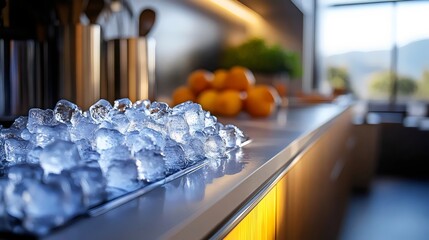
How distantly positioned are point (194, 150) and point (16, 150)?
0.75 feet

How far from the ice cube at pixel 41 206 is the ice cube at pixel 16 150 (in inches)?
9.2

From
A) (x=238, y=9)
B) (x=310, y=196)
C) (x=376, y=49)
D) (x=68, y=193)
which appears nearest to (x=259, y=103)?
(x=310, y=196)

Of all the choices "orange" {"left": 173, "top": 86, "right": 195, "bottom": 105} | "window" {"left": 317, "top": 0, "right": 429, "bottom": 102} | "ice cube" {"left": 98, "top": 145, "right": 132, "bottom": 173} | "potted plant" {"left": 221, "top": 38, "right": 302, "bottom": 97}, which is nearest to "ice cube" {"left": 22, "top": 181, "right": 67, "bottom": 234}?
"ice cube" {"left": 98, "top": 145, "right": 132, "bottom": 173}

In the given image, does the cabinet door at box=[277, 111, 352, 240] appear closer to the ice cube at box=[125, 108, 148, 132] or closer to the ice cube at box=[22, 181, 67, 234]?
the ice cube at box=[125, 108, 148, 132]

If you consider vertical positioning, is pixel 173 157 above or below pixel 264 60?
below

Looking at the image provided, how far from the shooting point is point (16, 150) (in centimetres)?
56

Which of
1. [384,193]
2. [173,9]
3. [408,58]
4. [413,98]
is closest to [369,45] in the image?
[408,58]

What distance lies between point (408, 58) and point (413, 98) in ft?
1.65

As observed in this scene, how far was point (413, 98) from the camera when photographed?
564cm

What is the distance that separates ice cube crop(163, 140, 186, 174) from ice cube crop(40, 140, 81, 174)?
0.48 feet

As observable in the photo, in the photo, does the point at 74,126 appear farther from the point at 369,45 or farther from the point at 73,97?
the point at 369,45

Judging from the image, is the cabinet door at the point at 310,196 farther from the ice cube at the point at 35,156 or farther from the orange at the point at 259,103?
the ice cube at the point at 35,156

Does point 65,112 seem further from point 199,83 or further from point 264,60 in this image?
point 264,60

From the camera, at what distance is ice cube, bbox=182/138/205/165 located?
619 mm
